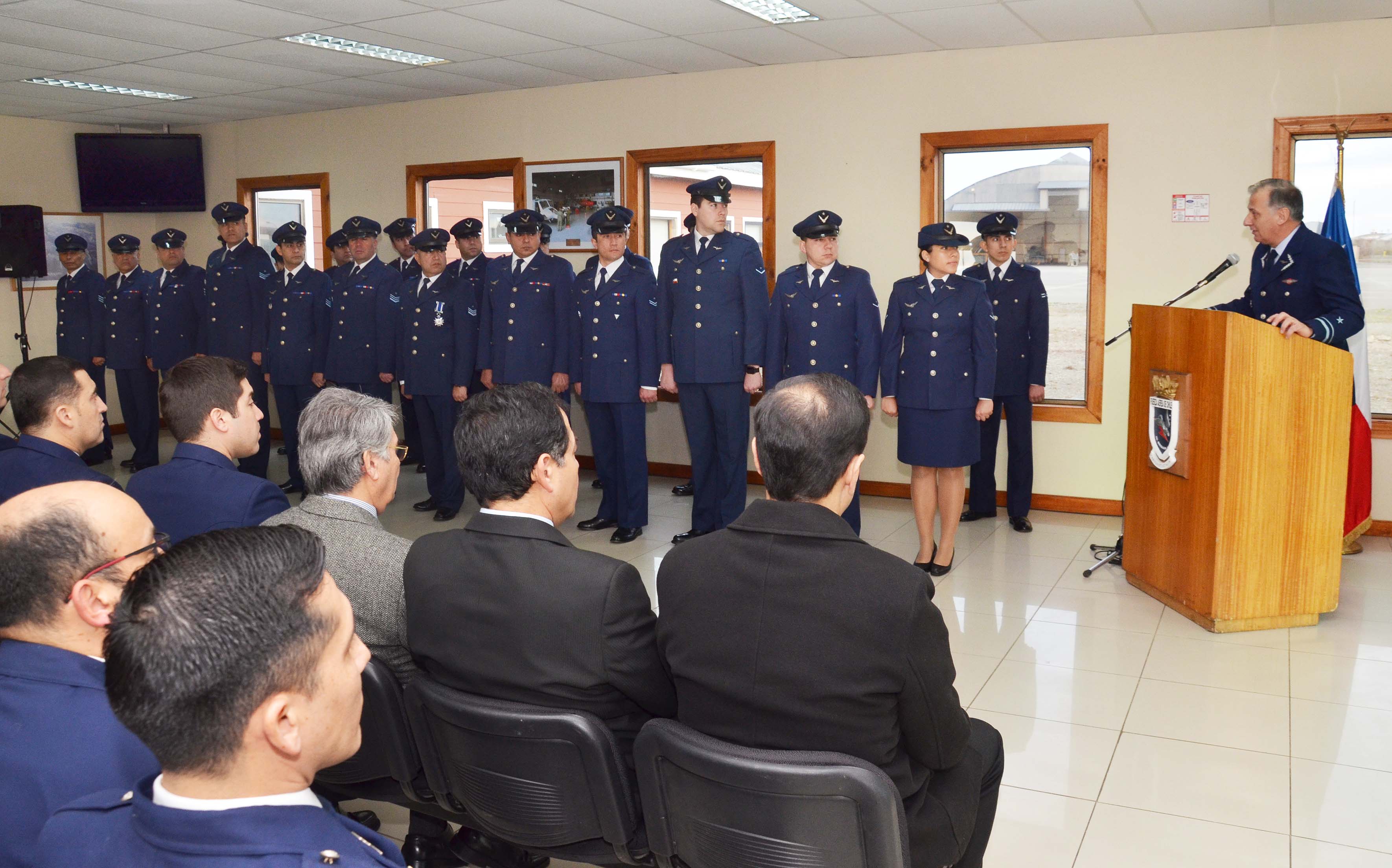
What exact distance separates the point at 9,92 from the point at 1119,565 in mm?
8546

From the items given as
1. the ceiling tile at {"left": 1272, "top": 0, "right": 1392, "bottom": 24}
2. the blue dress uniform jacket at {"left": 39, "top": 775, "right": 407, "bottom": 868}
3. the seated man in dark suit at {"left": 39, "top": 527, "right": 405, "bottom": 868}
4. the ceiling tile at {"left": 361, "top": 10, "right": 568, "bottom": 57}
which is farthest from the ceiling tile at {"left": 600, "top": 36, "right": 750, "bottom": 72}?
the blue dress uniform jacket at {"left": 39, "top": 775, "right": 407, "bottom": 868}

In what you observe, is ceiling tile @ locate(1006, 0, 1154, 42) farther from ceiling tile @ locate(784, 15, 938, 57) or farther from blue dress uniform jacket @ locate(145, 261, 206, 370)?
blue dress uniform jacket @ locate(145, 261, 206, 370)

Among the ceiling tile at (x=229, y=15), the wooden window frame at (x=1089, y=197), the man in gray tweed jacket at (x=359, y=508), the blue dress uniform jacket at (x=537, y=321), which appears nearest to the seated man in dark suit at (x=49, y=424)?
the man in gray tweed jacket at (x=359, y=508)

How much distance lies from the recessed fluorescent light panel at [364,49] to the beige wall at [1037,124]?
1.16 m

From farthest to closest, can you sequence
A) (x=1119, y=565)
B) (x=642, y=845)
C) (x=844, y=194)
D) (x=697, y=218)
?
(x=844, y=194), (x=697, y=218), (x=1119, y=565), (x=642, y=845)

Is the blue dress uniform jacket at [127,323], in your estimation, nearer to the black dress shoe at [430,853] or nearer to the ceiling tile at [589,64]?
the ceiling tile at [589,64]

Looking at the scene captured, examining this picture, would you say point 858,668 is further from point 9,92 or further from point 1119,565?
point 9,92

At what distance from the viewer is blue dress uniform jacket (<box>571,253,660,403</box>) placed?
245 inches

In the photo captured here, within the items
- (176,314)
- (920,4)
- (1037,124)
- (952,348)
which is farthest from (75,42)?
(1037,124)

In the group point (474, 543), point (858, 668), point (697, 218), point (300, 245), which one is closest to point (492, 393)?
point (474, 543)

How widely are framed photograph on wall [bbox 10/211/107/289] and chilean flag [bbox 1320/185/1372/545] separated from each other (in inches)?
365

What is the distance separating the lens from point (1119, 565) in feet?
17.5

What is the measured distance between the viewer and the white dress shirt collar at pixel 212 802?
0.99 metres

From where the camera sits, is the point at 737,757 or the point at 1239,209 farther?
the point at 1239,209
